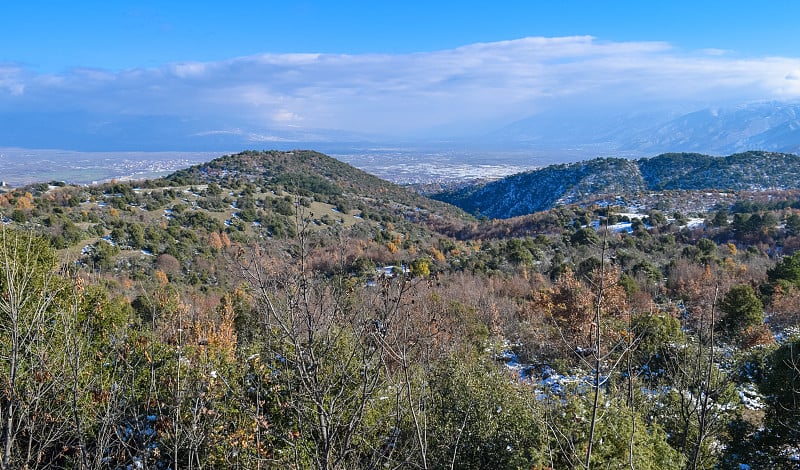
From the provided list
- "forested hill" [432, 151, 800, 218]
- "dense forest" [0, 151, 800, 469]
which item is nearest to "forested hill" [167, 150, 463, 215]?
"dense forest" [0, 151, 800, 469]

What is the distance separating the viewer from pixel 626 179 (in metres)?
69.4

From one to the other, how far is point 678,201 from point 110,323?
171 ft

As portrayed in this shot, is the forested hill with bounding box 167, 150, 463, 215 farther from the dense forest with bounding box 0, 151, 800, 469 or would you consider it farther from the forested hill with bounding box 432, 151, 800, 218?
the forested hill with bounding box 432, 151, 800, 218

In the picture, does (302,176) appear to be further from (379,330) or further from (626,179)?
(379,330)

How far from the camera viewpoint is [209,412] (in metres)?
5.46

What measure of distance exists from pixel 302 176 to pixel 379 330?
58762mm

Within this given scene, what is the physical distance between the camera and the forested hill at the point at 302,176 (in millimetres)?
54709

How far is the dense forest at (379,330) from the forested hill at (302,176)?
0.60 m

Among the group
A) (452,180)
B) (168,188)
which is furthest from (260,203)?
(452,180)

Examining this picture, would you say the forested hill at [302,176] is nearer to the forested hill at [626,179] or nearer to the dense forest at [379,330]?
the dense forest at [379,330]

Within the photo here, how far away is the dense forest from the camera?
4531 millimetres

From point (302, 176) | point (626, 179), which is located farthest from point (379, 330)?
point (626, 179)

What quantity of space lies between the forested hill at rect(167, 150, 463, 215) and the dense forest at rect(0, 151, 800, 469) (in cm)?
60

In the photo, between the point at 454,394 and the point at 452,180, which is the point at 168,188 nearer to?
the point at 454,394
